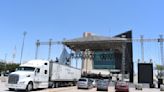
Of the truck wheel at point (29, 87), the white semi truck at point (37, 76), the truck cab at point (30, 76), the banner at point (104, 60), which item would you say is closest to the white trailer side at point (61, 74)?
the white semi truck at point (37, 76)

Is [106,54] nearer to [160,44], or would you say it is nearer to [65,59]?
[65,59]

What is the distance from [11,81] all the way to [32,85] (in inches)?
104

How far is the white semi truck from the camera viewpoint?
26.0 metres

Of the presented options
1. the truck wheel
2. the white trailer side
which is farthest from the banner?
the truck wheel

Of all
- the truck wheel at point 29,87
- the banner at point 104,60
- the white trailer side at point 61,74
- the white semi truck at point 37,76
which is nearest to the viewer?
the white semi truck at point 37,76

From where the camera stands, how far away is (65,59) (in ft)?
246

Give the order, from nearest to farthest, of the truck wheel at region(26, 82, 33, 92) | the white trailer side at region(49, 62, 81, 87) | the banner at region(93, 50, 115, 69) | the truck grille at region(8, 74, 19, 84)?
the truck grille at region(8, 74, 19, 84), the truck wheel at region(26, 82, 33, 92), the white trailer side at region(49, 62, 81, 87), the banner at region(93, 50, 115, 69)

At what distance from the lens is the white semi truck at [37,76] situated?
85.5 ft

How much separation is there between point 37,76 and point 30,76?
1.54m

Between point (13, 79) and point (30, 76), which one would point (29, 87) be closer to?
point (30, 76)

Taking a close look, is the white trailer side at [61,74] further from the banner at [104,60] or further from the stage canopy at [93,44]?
the banner at [104,60]

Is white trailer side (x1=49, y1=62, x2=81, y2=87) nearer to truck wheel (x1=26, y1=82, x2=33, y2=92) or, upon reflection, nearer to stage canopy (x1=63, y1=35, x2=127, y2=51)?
truck wheel (x1=26, y1=82, x2=33, y2=92)

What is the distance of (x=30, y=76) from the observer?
27453 mm

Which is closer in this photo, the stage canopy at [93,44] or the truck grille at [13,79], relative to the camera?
the truck grille at [13,79]
